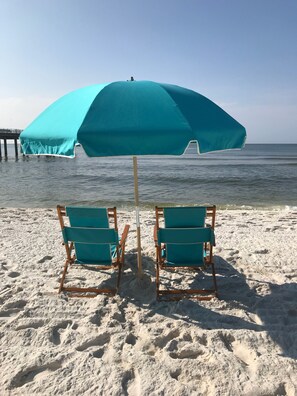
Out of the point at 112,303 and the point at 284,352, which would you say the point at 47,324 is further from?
the point at 284,352

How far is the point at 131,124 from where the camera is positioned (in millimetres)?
2686

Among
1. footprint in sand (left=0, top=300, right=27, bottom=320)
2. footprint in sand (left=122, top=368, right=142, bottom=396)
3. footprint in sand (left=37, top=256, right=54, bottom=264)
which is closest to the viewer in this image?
footprint in sand (left=122, top=368, right=142, bottom=396)

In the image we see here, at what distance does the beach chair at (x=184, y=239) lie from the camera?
3.72 m

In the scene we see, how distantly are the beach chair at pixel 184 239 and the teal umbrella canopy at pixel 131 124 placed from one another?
1032 mm

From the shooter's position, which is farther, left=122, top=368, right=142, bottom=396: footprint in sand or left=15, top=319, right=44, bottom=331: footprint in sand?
left=15, top=319, right=44, bottom=331: footprint in sand

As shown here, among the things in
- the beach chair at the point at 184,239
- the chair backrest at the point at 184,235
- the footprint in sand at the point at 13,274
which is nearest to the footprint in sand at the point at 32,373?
the beach chair at the point at 184,239

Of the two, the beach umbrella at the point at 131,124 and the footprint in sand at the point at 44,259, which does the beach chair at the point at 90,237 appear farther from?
the footprint in sand at the point at 44,259

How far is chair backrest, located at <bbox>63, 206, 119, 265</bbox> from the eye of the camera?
3.75m

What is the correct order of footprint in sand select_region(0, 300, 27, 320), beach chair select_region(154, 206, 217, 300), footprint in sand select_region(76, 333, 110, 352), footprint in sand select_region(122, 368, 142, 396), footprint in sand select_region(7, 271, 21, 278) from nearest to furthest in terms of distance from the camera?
footprint in sand select_region(122, 368, 142, 396) → footprint in sand select_region(76, 333, 110, 352) → footprint in sand select_region(0, 300, 27, 320) → beach chair select_region(154, 206, 217, 300) → footprint in sand select_region(7, 271, 21, 278)

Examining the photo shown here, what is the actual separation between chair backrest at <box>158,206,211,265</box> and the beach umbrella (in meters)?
1.03

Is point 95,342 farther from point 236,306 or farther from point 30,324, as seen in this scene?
point 236,306

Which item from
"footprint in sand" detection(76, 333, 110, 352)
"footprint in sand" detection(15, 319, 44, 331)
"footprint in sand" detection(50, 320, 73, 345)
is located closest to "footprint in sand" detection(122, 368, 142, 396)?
"footprint in sand" detection(76, 333, 110, 352)

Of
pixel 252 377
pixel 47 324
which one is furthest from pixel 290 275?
pixel 47 324

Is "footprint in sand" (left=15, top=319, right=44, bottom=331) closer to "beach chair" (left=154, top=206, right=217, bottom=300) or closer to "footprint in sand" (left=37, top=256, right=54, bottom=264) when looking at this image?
"beach chair" (left=154, top=206, right=217, bottom=300)
